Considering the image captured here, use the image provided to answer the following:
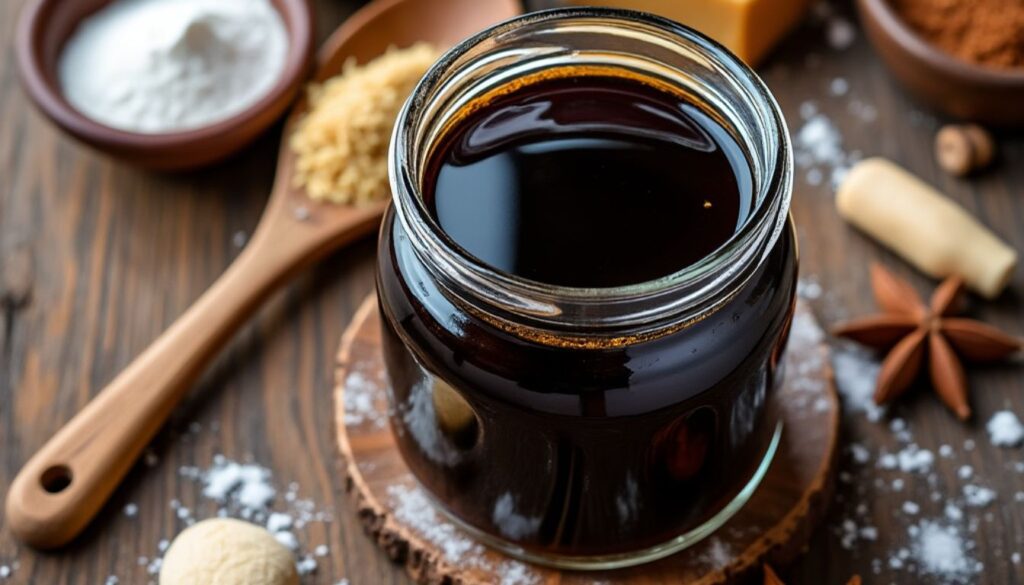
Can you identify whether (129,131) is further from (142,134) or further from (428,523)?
(428,523)

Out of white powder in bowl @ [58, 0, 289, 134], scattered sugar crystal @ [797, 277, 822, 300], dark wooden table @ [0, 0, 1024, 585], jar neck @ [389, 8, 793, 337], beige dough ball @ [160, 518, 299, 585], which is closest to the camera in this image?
jar neck @ [389, 8, 793, 337]

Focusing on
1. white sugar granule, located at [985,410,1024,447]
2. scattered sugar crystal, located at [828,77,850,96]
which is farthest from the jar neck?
scattered sugar crystal, located at [828,77,850,96]

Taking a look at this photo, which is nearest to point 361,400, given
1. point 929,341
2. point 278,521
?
point 278,521

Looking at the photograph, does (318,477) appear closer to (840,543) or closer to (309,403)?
(309,403)

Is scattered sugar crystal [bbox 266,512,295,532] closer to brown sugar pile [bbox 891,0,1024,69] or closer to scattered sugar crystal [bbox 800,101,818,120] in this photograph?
scattered sugar crystal [bbox 800,101,818,120]

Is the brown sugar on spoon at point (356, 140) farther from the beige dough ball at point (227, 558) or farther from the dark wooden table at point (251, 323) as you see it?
the beige dough ball at point (227, 558)

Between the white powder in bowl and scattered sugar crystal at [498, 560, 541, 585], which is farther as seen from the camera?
the white powder in bowl

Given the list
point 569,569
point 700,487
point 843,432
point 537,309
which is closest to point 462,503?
point 569,569
